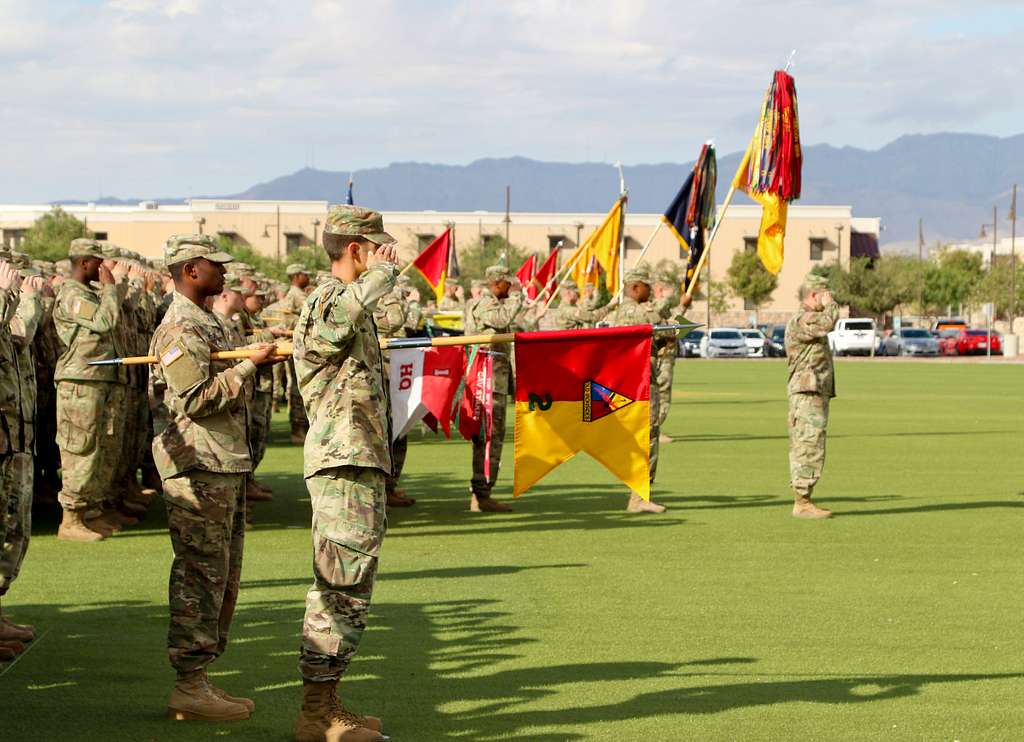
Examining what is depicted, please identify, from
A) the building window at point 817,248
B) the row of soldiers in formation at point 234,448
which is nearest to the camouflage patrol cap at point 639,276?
the row of soldiers in formation at point 234,448

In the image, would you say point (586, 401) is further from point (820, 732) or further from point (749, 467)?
point (749, 467)

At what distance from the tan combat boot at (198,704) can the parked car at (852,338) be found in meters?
63.1

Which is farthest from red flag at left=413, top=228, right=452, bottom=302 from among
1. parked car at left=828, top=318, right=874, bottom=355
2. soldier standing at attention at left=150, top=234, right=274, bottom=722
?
parked car at left=828, top=318, right=874, bottom=355

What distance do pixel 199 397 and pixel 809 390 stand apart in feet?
26.5

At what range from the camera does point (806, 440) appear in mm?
13734

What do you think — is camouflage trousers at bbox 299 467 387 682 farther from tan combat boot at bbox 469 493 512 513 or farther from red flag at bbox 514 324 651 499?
tan combat boot at bbox 469 493 512 513

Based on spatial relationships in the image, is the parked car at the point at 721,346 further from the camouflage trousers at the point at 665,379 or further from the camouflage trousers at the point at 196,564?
the camouflage trousers at the point at 196,564

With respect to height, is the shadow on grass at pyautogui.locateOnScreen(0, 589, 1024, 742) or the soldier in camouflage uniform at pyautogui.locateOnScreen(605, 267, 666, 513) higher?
the soldier in camouflage uniform at pyautogui.locateOnScreen(605, 267, 666, 513)

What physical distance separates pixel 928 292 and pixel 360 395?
4252 inches

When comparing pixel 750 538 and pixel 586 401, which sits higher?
pixel 586 401

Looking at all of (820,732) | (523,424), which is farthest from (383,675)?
(820,732)

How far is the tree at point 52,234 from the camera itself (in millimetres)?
88562

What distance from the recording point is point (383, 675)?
761 cm

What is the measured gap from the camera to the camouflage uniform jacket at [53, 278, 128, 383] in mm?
11984
